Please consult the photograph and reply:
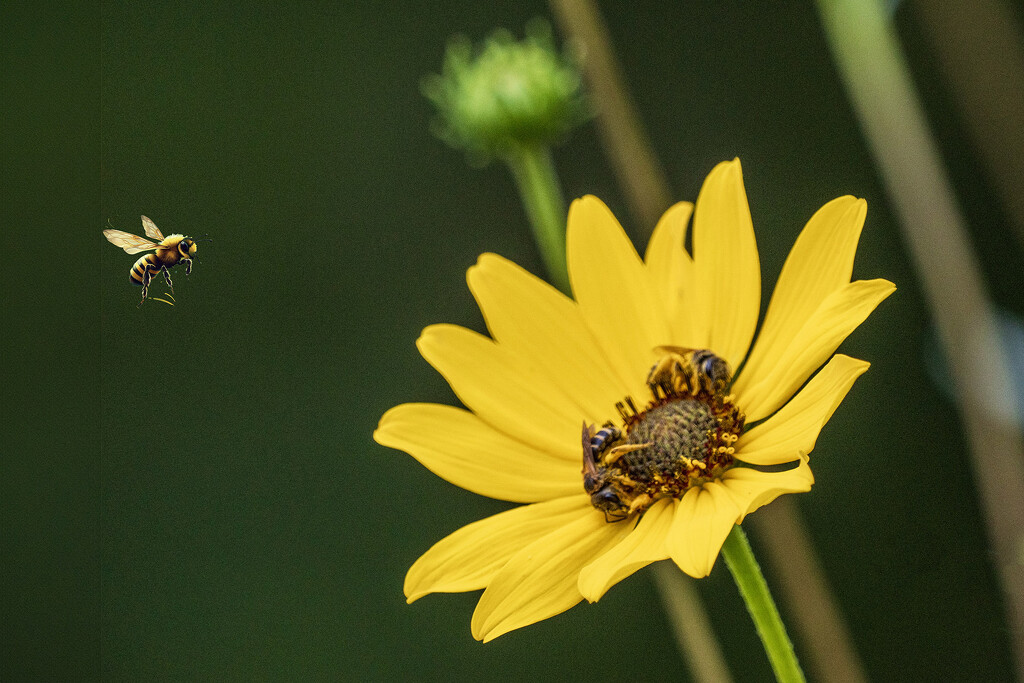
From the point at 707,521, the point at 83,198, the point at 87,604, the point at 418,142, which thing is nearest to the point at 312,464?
the point at 87,604

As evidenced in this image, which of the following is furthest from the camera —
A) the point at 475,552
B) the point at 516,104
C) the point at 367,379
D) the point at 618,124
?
the point at 367,379

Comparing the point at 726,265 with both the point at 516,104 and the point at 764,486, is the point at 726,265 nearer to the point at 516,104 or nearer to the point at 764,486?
the point at 764,486

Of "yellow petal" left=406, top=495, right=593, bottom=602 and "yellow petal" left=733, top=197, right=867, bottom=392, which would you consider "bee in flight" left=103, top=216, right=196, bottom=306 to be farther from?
"yellow petal" left=733, top=197, right=867, bottom=392

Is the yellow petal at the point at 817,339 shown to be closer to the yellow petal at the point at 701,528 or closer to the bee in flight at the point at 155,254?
the yellow petal at the point at 701,528

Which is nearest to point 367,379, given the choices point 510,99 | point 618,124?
point 510,99

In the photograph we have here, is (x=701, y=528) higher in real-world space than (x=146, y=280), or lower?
lower

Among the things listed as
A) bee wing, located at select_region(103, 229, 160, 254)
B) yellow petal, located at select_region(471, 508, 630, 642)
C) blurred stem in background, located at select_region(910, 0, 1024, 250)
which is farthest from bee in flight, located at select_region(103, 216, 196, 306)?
blurred stem in background, located at select_region(910, 0, 1024, 250)
